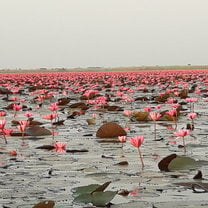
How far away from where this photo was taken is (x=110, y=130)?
17.3 feet

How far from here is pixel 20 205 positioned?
2.60m

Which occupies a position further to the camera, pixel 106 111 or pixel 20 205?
pixel 106 111

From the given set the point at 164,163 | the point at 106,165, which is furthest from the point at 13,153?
the point at 164,163

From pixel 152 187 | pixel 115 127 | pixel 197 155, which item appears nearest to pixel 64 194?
pixel 152 187

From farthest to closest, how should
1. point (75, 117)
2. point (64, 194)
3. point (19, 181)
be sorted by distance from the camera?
point (75, 117) → point (19, 181) → point (64, 194)

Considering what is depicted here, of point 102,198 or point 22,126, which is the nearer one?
point 102,198

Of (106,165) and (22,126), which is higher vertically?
(22,126)

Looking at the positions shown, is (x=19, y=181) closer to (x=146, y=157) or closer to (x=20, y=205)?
(x=20, y=205)

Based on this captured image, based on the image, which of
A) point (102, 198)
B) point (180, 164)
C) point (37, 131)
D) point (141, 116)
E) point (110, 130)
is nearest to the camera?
point (102, 198)

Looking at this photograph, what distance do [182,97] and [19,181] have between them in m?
8.69

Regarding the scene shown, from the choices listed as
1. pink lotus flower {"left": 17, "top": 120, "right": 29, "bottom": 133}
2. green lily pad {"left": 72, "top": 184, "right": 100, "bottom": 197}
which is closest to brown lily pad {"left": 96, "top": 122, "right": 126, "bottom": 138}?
pink lotus flower {"left": 17, "top": 120, "right": 29, "bottom": 133}

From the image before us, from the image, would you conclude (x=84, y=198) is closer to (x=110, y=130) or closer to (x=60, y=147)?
(x=60, y=147)

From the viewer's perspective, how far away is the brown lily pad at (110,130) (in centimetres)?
523

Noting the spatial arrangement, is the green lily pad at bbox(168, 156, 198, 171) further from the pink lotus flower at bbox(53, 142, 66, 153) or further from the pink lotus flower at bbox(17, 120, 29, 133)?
the pink lotus flower at bbox(17, 120, 29, 133)
